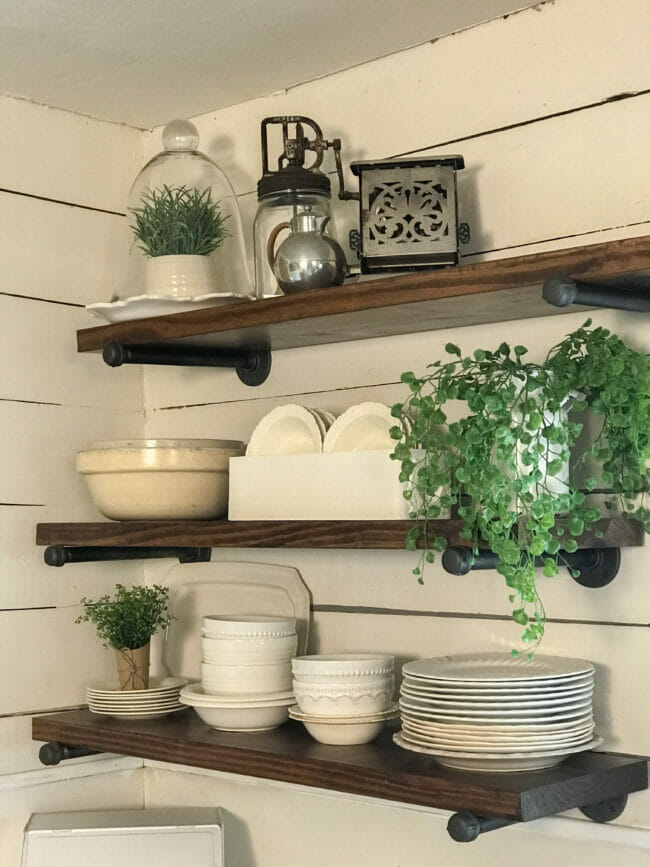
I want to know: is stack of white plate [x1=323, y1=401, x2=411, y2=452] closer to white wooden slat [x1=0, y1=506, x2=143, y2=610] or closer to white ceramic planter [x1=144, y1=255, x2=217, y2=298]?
white ceramic planter [x1=144, y1=255, x2=217, y2=298]

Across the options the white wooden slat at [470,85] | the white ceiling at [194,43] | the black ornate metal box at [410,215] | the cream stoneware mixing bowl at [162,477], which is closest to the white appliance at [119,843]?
the cream stoneware mixing bowl at [162,477]

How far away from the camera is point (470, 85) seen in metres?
1.74

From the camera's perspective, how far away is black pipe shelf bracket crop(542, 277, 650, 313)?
4.33 feet

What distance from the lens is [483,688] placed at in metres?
1.45

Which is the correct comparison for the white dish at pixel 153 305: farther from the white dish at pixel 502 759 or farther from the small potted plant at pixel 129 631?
the white dish at pixel 502 759

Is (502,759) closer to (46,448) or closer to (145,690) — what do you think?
(145,690)

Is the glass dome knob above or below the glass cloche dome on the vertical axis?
above

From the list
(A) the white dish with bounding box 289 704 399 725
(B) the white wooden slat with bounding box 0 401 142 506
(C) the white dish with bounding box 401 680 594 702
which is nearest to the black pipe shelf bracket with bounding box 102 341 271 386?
(B) the white wooden slat with bounding box 0 401 142 506

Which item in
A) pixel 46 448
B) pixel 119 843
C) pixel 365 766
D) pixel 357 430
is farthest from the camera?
pixel 46 448

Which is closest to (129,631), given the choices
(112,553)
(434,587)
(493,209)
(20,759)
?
(112,553)

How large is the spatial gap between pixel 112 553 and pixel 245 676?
1.23 feet

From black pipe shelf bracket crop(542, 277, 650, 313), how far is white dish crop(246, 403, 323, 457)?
570mm

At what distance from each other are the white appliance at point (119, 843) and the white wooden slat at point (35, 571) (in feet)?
1.18

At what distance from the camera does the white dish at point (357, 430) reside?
67.8 inches
